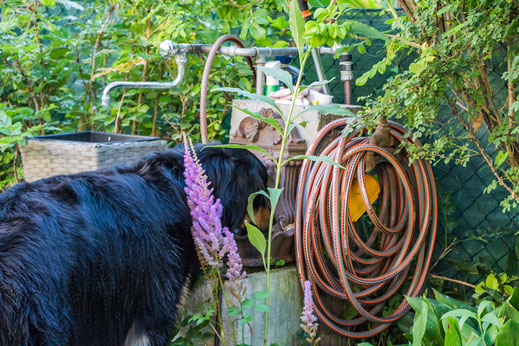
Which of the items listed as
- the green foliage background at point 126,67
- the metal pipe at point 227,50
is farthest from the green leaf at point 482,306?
the green foliage background at point 126,67

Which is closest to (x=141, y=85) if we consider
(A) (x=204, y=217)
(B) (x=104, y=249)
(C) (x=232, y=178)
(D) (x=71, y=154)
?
(D) (x=71, y=154)

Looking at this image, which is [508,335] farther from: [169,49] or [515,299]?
[169,49]

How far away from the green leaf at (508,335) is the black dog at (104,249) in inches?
32.5

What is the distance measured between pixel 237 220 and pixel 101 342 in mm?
586

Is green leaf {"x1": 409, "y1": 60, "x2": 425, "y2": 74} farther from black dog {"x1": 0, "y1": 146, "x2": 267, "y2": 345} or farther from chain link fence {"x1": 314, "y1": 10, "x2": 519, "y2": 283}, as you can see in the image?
chain link fence {"x1": 314, "y1": 10, "x2": 519, "y2": 283}

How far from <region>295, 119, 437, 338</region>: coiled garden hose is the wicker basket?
662 mm

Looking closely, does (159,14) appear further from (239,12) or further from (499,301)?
(499,301)

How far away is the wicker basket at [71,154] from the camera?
1917 mm

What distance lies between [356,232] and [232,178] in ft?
2.02

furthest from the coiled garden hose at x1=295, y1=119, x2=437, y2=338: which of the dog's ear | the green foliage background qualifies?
the green foliage background

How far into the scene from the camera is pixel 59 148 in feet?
6.44

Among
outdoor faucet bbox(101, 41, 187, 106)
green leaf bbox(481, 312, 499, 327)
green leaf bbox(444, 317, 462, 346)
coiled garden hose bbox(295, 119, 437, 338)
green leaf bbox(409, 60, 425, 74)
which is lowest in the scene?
green leaf bbox(444, 317, 462, 346)

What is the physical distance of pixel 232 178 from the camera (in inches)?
67.7

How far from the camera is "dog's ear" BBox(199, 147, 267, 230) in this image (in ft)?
5.56
